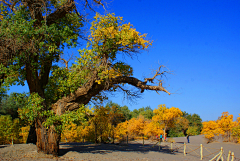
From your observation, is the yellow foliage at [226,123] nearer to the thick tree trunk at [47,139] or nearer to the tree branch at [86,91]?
the tree branch at [86,91]

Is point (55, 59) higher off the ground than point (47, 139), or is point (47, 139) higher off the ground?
point (55, 59)

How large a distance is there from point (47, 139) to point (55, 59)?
3952 mm

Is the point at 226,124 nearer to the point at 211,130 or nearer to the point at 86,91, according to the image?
the point at 211,130

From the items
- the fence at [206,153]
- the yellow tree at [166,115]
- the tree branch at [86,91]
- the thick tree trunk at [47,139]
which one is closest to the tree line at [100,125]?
the yellow tree at [166,115]

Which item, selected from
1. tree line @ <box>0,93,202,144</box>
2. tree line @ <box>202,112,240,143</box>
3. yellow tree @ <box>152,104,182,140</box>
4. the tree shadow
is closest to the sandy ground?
the tree shadow

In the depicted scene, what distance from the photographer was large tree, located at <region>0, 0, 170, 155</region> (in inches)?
285

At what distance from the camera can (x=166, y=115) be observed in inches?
967

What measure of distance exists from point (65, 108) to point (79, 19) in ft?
15.7

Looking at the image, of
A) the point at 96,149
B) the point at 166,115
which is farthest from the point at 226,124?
the point at 96,149

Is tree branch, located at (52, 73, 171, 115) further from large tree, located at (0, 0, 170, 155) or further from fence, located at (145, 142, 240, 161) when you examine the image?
fence, located at (145, 142, 240, 161)

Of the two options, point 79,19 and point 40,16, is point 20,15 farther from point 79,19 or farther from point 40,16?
point 79,19

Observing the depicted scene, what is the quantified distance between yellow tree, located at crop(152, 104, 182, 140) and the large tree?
16.8m

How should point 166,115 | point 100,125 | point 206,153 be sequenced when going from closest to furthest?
point 206,153, point 100,125, point 166,115

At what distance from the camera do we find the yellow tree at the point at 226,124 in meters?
22.4
